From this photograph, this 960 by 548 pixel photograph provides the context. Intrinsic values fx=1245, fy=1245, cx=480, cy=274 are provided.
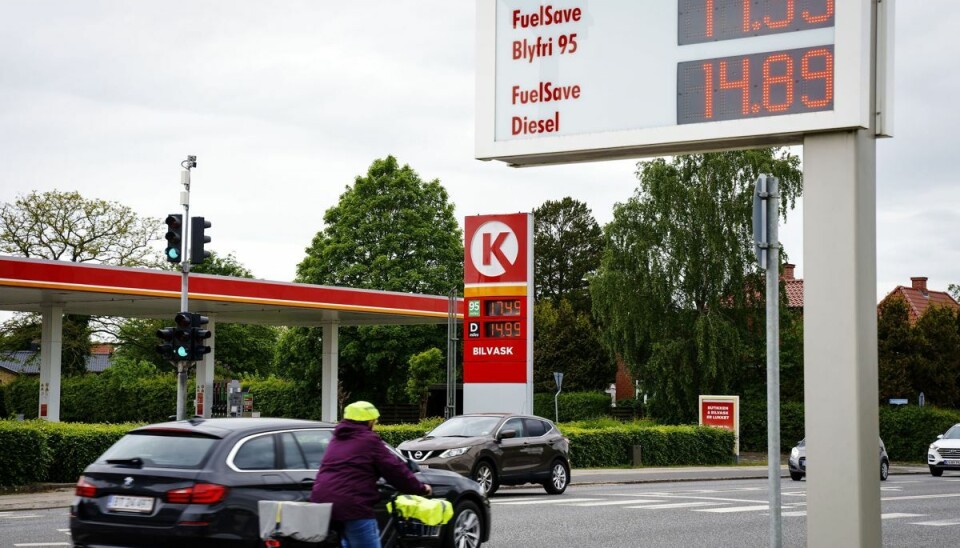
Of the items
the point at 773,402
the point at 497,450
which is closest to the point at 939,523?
the point at 497,450

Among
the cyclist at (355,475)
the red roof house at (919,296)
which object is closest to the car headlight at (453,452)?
the cyclist at (355,475)

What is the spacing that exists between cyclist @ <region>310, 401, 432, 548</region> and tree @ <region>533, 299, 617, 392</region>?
224ft

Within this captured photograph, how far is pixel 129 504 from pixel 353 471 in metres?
2.25

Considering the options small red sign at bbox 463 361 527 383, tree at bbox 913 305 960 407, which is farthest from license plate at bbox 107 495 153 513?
tree at bbox 913 305 960 407

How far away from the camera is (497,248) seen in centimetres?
3098

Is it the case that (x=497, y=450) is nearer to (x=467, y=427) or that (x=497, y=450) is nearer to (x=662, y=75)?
(x=467, y=427)

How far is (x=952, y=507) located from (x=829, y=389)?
14966 millimetres

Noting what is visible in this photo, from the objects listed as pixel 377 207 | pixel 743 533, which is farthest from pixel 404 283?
pixel 743 533

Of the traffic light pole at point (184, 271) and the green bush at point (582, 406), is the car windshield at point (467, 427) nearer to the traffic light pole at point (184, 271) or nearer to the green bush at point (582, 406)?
the traffic light pole at point (184, 271)

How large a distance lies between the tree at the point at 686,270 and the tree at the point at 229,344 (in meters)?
29.8

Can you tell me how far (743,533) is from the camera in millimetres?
16859

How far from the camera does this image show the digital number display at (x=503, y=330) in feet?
100

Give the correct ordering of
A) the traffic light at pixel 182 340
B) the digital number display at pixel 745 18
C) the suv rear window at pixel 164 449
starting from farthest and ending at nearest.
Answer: the traffic light at pixel 182 340 → the suv rear window at pixel 164 449 → the digital number display at pixel 745 18

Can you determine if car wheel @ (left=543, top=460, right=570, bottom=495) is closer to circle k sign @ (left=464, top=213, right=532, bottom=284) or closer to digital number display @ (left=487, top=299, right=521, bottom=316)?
digital number display @ (left=487, top=299, right=521, bottom=316)
